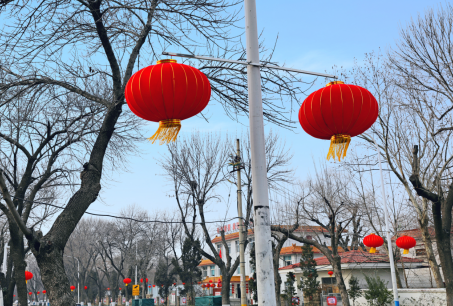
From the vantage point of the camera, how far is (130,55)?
720 centimetres

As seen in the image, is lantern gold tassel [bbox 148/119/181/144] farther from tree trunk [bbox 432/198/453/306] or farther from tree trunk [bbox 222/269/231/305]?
tree trunk [bbox 222/269/231/305]

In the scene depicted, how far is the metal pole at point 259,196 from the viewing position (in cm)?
341

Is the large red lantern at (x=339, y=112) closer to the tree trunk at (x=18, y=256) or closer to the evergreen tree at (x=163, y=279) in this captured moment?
the tree trunk at (x=18, y=256)

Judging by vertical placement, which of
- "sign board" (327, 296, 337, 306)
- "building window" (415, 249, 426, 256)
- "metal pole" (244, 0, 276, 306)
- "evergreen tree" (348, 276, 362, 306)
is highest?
"metal pole" (244, 0, 276, 306)

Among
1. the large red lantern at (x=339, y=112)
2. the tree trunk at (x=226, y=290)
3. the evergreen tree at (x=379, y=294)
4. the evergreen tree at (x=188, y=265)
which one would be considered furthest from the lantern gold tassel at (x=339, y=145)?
the evergreen tree at (x=188, y=265)

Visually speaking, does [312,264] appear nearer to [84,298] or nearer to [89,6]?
[89,6]

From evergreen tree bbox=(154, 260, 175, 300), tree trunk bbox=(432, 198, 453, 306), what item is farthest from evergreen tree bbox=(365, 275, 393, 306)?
evergreen tree bbox=(154, 260, 175, 300)

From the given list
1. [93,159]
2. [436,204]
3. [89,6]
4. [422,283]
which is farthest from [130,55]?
[422,283]

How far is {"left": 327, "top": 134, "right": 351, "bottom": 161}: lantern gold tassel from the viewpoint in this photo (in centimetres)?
467

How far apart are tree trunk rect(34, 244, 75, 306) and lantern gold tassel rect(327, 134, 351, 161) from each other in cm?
443

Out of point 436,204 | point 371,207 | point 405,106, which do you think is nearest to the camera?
point 436,204

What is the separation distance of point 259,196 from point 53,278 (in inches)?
164

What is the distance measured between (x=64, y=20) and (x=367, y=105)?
450cm

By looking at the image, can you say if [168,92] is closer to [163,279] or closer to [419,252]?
[419,252]
